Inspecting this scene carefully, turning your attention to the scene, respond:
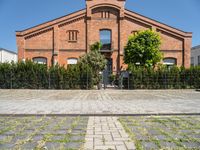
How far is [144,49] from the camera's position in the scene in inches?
951

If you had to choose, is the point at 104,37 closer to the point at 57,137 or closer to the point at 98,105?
the point at 98,105

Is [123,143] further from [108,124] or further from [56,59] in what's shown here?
[56,59]

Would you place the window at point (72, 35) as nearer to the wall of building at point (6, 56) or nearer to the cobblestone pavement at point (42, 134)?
the wall of building at point (6, 56)

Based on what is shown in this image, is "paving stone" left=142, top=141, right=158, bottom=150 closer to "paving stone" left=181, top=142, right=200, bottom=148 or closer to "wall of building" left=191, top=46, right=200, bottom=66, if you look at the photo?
"paving stone" left=181, top=142, right=200, bottom=148

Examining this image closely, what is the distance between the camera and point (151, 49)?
24.2 meters

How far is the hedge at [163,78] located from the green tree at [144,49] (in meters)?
3.63

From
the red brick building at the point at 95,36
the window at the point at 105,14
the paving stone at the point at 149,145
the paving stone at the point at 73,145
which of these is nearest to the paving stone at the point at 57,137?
the paving stone at the point at 73,145

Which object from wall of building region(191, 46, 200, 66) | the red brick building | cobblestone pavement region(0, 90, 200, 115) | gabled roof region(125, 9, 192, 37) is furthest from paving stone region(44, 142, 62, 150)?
wall of building region(191, 46, 200, 66)

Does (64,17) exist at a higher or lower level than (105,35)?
higher

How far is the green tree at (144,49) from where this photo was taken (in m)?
24.2

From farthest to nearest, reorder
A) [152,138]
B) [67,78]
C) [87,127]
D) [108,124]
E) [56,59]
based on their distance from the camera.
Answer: [56,59], [67,78], [108,124], [87,127], [152,138]

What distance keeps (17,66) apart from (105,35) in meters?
14.3

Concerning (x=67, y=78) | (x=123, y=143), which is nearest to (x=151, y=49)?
(x=67, y=78)

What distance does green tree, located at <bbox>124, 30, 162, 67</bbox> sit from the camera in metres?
24.2
